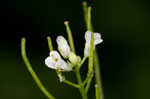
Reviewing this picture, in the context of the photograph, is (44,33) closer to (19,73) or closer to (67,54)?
(19,73)

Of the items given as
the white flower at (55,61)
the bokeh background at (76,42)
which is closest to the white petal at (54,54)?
the white flower at (55,61)

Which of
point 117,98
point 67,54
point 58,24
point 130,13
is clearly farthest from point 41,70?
point 67,54

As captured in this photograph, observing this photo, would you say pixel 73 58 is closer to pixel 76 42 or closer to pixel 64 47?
pixel 64 47

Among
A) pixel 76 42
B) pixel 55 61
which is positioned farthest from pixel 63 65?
pixel 76 42

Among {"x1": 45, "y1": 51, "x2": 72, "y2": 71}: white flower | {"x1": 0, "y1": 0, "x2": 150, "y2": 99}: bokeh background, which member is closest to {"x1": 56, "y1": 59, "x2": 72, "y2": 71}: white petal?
{"x1": 45, "y1": 51, "x2": 72, "y2": 71}: white flower

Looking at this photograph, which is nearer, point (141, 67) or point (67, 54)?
point (67, 54)

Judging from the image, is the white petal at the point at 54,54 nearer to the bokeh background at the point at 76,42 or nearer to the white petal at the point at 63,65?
the white petal at the point at 63,65

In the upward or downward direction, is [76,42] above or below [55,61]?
below

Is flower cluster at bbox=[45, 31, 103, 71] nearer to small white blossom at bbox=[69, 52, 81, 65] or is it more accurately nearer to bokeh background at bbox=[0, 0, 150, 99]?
small white blossom at bbox=[69, 52, 81, 65]
